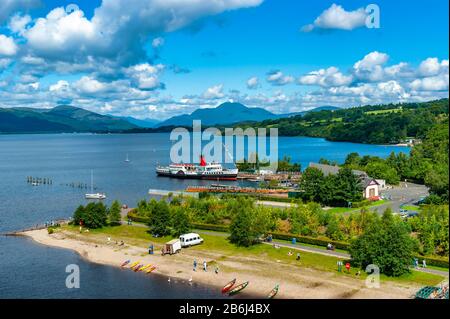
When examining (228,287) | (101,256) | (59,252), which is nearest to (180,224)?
(101,256)

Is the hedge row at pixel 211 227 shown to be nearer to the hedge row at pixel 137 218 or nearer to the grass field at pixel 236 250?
the grass field at pixel 236 250

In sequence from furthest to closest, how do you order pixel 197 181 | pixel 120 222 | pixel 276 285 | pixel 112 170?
1. pixel 112 170
2. pixel 197 181
3. pixel 120 222
4. pixel 276 285

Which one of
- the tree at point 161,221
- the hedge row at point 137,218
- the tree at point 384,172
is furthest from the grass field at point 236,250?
the tree at point 384,172

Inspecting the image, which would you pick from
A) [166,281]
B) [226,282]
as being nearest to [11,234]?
[166,281]

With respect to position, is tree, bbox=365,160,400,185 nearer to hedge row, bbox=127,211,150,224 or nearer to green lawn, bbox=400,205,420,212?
green lawn, bbox=400,205,420,212

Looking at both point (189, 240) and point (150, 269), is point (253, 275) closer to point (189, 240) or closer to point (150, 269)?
point (150, 269)

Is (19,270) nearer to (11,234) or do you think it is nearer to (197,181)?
(11,234)
